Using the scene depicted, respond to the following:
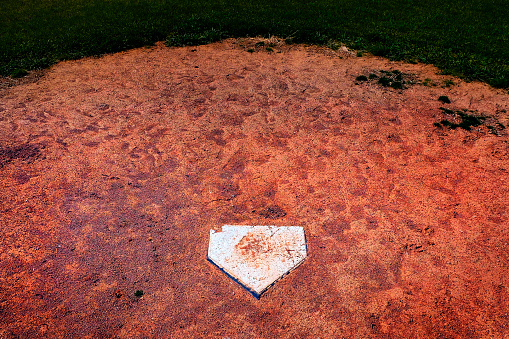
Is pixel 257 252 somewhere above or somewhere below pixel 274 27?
below

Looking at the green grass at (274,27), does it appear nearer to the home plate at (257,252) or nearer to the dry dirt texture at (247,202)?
the dry dirt texture at (247,202)

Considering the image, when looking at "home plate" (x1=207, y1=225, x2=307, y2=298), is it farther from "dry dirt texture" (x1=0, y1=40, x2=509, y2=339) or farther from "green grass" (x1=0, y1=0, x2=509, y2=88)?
"green grass" (x1=0, y1=0, x2=509, y2=88)

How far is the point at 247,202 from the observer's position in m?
4.08

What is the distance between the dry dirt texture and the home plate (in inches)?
3.6

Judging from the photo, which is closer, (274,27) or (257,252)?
(257,252)

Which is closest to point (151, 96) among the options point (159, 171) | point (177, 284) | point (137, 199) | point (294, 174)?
Result: point (159, 171)

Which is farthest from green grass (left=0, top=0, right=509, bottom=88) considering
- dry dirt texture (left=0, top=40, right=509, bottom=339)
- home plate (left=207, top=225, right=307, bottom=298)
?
home plate (left=207, top=225, right=307, bottom=298)

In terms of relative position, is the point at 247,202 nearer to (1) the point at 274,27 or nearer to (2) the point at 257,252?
(2) the point at 257,252

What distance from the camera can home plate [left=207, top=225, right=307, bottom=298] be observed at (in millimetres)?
3229

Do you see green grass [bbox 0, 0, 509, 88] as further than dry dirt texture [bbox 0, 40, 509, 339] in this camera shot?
Yes

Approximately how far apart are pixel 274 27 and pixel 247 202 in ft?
20.7

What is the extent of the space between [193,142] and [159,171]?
770mm

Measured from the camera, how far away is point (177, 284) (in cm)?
318

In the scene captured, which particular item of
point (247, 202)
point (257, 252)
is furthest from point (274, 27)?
point (257, 252)
